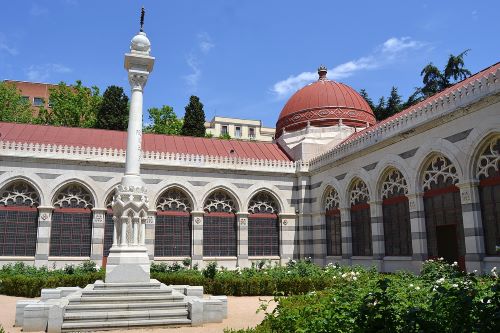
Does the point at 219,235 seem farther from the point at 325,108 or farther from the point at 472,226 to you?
the point at 472,226

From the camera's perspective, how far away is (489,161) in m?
18.4

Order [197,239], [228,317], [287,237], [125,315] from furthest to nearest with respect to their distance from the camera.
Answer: [287,237], [197,239], [228,317], [125,315]

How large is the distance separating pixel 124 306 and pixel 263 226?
19357 mm

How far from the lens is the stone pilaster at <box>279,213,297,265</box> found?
31625 mm

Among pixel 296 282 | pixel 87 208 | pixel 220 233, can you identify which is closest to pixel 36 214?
pixel 87 208

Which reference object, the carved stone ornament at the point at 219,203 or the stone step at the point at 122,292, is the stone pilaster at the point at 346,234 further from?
the stone step at the point at 122,292

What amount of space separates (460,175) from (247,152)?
19.0 metres

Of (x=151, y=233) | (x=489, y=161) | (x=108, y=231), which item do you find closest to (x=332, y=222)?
(x=151, y=233)

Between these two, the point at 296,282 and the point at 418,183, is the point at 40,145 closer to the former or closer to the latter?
the point at 296,282

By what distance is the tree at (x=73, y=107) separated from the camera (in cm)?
5144

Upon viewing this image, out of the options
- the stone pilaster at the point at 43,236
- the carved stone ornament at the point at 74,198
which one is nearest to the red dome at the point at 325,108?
the carved stone ornament at the point at 74,198

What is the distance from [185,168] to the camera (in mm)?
30375

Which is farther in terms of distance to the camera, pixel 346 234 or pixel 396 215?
pixel 346 234

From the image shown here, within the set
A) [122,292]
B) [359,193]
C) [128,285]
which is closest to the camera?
[122,292]
